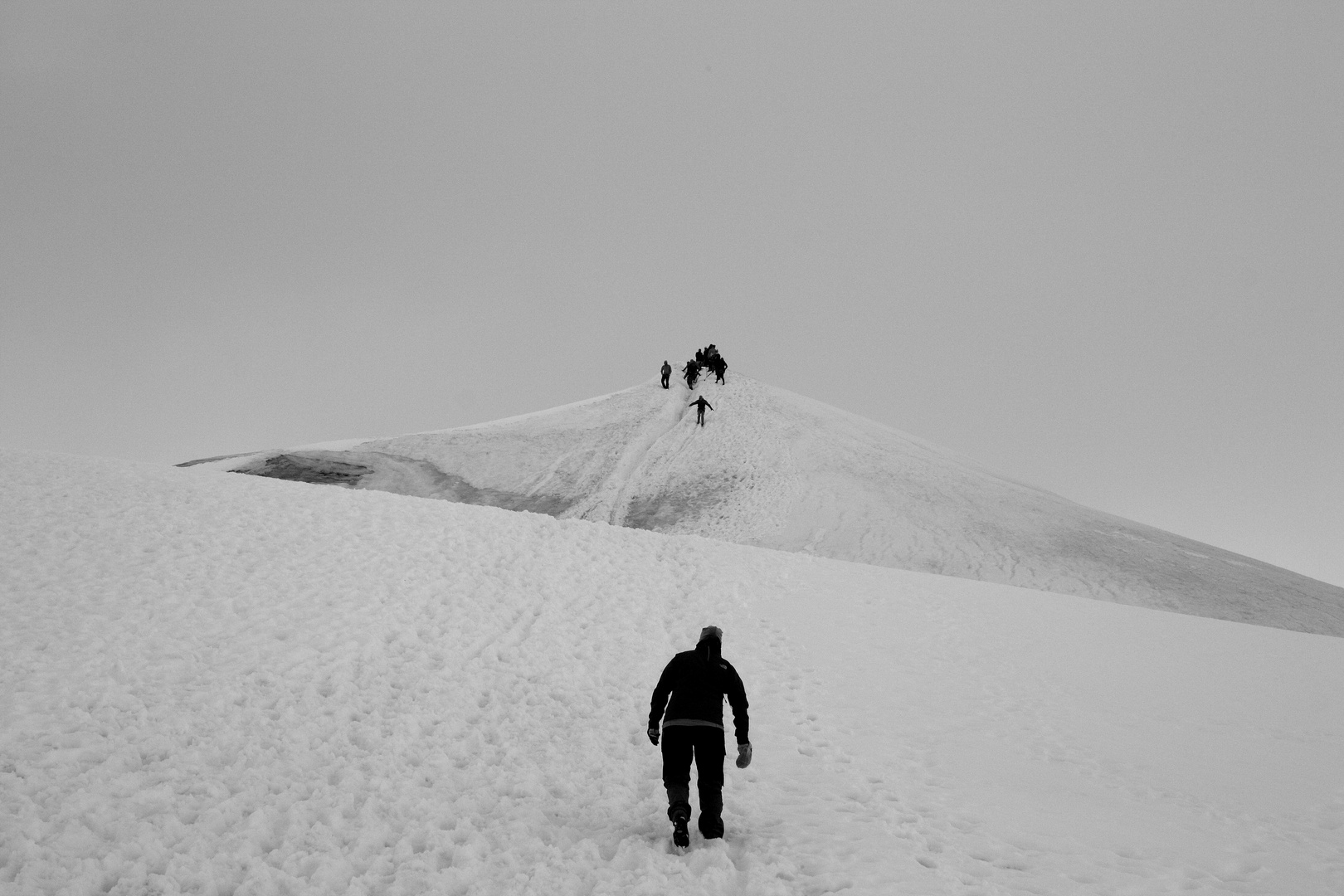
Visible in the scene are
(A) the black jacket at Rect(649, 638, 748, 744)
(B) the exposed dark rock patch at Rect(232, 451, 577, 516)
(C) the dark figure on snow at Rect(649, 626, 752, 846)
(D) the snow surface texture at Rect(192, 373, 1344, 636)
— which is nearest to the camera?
(C) the dark figure on snow at Rect(649, 626, 752, 846)

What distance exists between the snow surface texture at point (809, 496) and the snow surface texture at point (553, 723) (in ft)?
30.8

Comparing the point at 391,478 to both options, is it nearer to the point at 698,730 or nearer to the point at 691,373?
the point at 691,373

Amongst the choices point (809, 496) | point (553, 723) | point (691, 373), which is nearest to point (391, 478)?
point (809, 496)

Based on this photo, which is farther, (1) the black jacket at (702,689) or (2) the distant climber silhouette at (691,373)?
(2) the distant climber silhouette at (691,373)

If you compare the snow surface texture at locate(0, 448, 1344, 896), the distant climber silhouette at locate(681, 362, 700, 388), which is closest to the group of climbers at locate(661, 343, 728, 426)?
the distant climber silhouette at locate(681, 362, 700, 388)

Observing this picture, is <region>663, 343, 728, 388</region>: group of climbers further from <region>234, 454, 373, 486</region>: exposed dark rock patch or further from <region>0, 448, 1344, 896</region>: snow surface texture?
<region>0, 448, 1344, 896</region>: snow surface texture

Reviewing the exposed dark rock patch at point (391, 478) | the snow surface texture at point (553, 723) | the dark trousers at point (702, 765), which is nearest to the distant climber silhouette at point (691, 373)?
the exposed dark rock patch at point (391, 478)

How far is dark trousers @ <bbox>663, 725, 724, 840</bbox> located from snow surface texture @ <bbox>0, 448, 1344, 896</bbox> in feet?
0.95

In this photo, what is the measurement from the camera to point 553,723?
9.28m

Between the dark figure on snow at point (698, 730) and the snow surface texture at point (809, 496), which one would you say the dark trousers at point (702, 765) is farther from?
the snow surface texture at point (809, 496)

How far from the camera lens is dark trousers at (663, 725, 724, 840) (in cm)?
614

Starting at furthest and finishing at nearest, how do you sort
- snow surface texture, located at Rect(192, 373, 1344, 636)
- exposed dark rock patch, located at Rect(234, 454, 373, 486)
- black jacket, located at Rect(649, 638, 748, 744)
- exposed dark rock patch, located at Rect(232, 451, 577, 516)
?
exposed dark rock patch, located at Rect(234, 454, 373, 486), exposed dark rock patch, located at Rect(232, 451, 577, 516), snow surface texture, located at Rect(192, 373, 1344, 636), black jacket, located at Rect(649, 638, 748, 744)

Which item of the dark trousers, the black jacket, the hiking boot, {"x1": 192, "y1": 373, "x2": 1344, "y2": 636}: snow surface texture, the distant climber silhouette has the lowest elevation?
the hiking boot

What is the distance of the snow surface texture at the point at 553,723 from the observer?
604 centimetres
